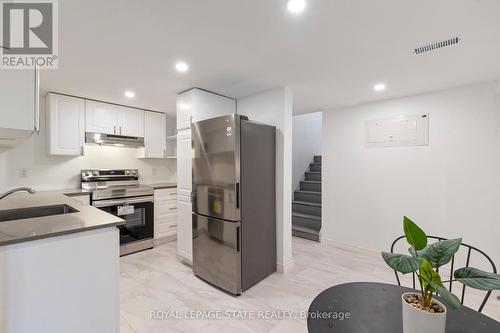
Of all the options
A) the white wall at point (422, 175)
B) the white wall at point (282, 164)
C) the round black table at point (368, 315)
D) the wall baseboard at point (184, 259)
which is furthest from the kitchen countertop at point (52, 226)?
the white wall at point (422, 175)

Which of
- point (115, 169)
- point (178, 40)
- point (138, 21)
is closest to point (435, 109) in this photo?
point (178, 40)

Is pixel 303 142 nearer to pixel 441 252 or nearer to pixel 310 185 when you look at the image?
pixel 310 185

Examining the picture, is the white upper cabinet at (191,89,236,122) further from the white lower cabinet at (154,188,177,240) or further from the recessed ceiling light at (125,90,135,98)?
the white lower cabinet at (154,188,177,240)

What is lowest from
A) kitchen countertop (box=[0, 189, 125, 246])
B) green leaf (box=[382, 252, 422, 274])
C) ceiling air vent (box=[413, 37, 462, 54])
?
kitchen countertop (box=[0, 189, 125, 246])

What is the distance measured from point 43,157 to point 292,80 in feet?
11.9

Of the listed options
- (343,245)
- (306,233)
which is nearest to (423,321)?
(343,245)

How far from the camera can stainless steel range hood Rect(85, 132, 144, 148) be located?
10.9 feet

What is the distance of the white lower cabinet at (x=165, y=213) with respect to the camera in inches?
142

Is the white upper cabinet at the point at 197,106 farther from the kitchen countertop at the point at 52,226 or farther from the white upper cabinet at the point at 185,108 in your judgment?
the kitchen countertop at the point at 52,226

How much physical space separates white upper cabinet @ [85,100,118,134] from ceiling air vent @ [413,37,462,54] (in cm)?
389

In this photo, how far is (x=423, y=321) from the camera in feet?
2.43

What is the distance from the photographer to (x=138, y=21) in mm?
1529

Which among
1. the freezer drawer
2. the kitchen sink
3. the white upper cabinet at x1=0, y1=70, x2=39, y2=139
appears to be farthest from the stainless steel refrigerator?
the white upper cabinet at x1=0, y1=70, x2=39, y2=139

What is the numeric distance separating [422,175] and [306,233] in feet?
6.53
